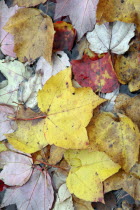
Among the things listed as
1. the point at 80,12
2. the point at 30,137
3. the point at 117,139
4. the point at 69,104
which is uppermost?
the point at 80,12

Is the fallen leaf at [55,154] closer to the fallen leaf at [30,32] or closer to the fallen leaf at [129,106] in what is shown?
the fallen leaf at [129,106]

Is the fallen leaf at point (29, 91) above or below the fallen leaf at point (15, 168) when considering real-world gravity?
above

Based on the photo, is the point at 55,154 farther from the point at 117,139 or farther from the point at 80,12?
the point at 80,12

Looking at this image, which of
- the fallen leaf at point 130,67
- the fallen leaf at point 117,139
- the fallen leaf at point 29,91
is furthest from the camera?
the fallen leaf at point 29,91

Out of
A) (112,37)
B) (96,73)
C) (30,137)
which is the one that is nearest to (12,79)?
(30,137)

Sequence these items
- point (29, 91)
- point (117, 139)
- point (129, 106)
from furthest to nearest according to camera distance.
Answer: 1. point (29, 91)
2. point (129, 106)
3. point (117, 139)

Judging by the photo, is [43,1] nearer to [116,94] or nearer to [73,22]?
[73,22]

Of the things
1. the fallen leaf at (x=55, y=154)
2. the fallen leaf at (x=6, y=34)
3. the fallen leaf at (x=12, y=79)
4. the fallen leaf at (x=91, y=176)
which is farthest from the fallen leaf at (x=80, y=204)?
the fallen leaf at (x=6, y=34)
